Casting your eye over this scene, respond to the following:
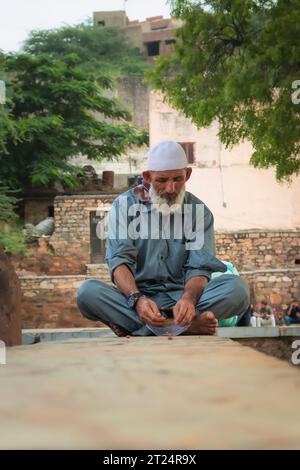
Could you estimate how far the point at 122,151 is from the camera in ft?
79.9

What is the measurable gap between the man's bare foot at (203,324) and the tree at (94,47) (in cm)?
2916

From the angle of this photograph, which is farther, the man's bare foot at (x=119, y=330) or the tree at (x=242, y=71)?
the tree at (x=242, y=71)

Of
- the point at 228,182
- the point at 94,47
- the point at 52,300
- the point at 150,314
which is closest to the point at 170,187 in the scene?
the point at 150,314

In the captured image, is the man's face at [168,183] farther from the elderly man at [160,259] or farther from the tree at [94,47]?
the tree at [94,47]

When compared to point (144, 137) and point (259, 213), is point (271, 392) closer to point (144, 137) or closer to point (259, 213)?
point (259, 213)

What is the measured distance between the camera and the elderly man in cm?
391

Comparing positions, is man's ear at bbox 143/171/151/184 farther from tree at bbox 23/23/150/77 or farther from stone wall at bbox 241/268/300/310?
tree at bbox 23/23/150/77

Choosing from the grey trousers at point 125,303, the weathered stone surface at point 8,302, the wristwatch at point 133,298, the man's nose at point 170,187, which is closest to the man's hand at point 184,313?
the wristwatch at point 133,298

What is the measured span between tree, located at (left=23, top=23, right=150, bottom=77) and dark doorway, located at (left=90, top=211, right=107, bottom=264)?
449 inches

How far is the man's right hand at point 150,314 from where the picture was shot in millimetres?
3545

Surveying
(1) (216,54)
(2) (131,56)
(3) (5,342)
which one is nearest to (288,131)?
(1) (216,54)

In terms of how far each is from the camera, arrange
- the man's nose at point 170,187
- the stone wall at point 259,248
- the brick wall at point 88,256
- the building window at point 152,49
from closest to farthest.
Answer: the man's nose at point 170,187 < the brick wall at point 88,256 < the stone wall at point 259,248 < the building window at point 152,49

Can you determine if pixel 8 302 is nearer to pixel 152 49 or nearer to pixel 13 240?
pixel 13 240

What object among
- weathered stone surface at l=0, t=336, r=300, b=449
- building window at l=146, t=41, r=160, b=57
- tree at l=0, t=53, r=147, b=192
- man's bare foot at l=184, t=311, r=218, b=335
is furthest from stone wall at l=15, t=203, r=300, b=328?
building window at l=146, t=41, r=160, b=57
